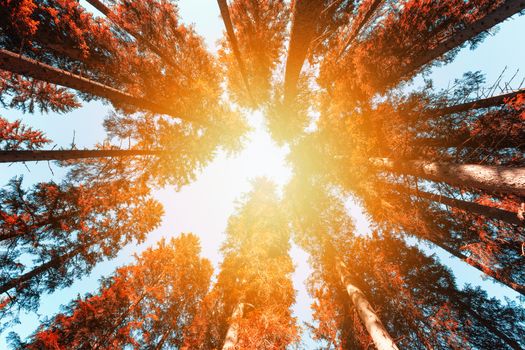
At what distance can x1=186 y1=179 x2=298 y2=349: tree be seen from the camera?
6.32 meters

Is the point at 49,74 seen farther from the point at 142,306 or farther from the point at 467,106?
the point at 467,106

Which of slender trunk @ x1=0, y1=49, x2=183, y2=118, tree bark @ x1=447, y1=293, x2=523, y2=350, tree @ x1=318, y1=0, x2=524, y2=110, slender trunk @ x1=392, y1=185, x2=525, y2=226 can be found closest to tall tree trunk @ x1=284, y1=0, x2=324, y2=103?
tree @ x1=318, y1=0, x2=524, y2=110

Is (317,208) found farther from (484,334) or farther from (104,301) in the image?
(104,301)

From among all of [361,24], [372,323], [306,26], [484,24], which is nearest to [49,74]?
[306,26]

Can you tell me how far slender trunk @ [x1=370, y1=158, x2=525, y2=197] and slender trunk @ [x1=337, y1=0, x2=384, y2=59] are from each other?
5.48m

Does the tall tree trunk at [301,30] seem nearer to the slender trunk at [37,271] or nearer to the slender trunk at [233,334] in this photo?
the slender trunk at [233,334]

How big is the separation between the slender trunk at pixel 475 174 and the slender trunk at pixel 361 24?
5481 mm

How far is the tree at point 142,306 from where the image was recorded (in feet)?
21.2

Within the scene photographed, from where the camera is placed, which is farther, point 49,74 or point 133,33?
point 133,33

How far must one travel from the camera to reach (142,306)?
8.46 metres

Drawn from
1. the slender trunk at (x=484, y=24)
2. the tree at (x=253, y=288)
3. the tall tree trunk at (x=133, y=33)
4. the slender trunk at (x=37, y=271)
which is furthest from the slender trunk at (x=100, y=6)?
the slender trunk at (x=484, y=24)

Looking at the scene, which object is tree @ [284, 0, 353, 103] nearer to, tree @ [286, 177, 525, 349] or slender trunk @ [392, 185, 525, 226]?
slender trunk @ [392, 185, 525, 226]

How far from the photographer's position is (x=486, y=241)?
721 cm

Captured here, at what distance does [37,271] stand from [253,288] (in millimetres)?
8321
